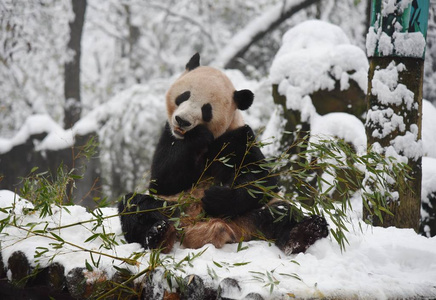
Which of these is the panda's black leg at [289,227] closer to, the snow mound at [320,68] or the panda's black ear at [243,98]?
the panda's black ear at [243,98]

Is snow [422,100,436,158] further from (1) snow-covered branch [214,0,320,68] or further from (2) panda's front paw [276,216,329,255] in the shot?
(1) snow-covered branch [214,0,320,68]

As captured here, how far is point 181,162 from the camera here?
8.72 ft

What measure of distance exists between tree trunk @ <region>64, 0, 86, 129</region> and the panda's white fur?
6.47 m

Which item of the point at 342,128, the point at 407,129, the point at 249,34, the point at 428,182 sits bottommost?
the point at 428,182

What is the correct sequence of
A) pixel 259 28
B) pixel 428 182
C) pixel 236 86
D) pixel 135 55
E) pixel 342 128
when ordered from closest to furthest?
pixel 428 182 < pixel 342 128 < pixel 236 86 < pixel 259 28 < pixel 135 55

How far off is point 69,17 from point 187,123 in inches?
277

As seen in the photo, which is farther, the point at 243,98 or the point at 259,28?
the point at 259,28

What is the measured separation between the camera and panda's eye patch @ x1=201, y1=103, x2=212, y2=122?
272 cm

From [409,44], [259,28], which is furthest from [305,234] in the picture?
[259,28]

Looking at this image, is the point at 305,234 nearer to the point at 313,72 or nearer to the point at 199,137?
the point at 199,137

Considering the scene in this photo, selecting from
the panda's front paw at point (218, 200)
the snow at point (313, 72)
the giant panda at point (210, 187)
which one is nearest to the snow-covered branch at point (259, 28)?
the snow at point (313, 72)

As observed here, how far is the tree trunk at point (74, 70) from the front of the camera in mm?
8891

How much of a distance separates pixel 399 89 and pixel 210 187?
1.30 m

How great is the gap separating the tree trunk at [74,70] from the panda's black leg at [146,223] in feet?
22.0
